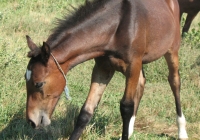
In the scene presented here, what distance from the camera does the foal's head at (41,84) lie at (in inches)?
159

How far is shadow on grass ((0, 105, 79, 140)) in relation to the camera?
202 inches

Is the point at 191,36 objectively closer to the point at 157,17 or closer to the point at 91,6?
the point at 157,17

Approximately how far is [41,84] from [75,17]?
0.84 meters

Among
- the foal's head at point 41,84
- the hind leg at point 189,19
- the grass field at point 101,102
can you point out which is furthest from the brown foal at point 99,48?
the hind leg at point 189,19

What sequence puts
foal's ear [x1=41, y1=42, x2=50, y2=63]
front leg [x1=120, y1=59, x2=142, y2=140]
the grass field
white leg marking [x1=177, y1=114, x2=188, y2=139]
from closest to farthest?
foal's ear [x1=41, y1=42, x2=50, y2=63], front leg [x1=120, y1=59, x2=142, y2=140], the grass field, white leg marking [x1=177, y1=114, x2=188, y2=139]

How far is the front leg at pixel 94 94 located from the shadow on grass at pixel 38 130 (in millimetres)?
339

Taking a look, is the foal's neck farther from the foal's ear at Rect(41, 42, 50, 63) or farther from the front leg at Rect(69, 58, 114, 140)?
the front leg at Rect(69, 58, 114, 140)

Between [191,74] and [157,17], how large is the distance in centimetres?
282

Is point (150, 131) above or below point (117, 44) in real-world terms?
below

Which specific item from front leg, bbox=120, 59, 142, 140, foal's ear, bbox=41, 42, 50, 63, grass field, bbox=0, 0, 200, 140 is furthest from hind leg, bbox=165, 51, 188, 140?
foal's ear, bbox=41, 42, 50, 63

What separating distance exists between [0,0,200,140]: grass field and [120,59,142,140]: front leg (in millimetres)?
453

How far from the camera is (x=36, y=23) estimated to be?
9859mm

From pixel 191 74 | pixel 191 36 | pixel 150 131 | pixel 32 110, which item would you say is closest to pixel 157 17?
pixel 150 131

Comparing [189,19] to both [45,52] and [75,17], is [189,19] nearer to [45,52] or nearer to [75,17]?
[75,17]
